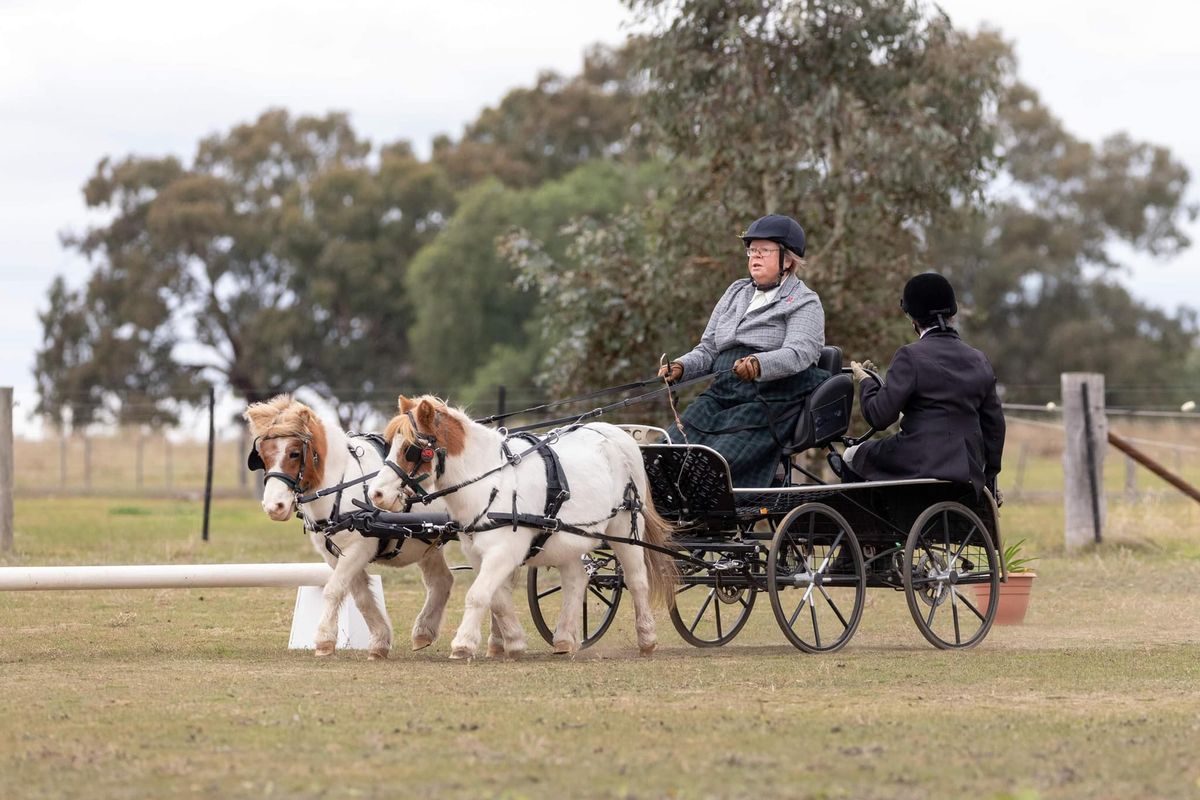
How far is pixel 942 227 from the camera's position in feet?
65.2

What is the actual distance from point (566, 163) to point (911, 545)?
43.2 metres

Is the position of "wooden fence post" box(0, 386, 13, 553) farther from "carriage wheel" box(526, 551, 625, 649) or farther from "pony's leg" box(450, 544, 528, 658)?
"pony's leg" box(450, 544, 528, 658)

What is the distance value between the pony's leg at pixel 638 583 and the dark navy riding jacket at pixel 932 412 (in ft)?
4.50

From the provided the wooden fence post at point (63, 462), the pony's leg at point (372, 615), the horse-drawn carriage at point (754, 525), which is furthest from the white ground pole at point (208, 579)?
the wooden fence post at point (63, 462)

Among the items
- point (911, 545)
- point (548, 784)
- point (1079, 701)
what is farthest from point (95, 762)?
point (911, 545)

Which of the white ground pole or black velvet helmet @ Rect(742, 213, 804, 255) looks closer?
the white ground pole

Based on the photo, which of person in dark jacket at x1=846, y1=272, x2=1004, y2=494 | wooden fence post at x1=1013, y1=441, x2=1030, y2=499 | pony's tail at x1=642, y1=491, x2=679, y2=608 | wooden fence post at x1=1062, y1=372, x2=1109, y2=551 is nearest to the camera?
pony's tail at x1=642, y1=491, x2=679, y2=608

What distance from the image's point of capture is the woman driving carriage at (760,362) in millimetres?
9547

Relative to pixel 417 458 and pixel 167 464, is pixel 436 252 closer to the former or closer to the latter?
pixel 167 464

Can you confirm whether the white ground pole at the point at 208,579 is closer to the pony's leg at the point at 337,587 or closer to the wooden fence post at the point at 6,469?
the pony's leg at the point at 337,587

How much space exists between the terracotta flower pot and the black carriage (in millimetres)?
989

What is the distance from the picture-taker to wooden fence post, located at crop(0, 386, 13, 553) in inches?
623

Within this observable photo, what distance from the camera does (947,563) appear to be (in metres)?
9.91

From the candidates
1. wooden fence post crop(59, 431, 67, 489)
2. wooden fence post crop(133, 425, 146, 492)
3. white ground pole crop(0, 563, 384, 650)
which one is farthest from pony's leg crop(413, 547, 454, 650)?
wooden fence post crop(59, 431, 67, 489)
